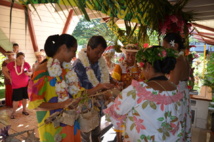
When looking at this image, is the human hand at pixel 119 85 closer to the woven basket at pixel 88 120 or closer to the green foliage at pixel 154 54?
the woven basket at pixel 88 120

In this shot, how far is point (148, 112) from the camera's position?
1.28 meters

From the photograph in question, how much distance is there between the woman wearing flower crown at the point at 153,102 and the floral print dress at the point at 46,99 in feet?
1.59

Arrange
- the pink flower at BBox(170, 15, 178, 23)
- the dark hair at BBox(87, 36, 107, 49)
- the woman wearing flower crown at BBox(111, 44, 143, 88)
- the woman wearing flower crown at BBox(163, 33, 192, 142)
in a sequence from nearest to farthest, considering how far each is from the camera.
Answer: the dark hair at BBox(87, 36, 107, 49)
the woman wearing flower crown at BBox(163, 33, 192, 142)
the pink flower at BBox(170, 15, 178, 23)
the woman wearing flower crown at BBox(111, 44, 143, 88)

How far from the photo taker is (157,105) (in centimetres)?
128

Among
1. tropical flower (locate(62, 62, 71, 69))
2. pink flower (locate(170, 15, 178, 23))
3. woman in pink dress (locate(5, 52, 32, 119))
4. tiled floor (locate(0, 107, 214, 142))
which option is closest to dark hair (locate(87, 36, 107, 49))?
tropical flower (locate(62, 62, 71, 69))

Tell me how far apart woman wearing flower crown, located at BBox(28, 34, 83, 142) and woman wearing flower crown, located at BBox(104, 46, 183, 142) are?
469mm

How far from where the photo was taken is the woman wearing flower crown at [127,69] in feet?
9.11

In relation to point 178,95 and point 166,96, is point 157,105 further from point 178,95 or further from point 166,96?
point 178,95

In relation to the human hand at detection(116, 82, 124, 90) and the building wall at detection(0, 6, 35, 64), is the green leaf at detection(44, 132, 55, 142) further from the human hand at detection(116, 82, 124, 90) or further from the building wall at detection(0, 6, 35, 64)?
the building wall at detection(0, 6, 35, 64)

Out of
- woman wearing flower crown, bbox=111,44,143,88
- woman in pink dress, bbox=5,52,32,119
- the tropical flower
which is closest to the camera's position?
the tropical flower

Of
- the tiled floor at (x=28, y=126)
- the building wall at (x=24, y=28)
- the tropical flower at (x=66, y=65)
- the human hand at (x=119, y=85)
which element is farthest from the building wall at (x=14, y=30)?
the tropical flower at (x=66, y=65)

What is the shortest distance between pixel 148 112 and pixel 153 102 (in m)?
0.09

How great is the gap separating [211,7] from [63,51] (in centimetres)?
310

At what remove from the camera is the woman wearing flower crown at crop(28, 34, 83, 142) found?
1341mm
